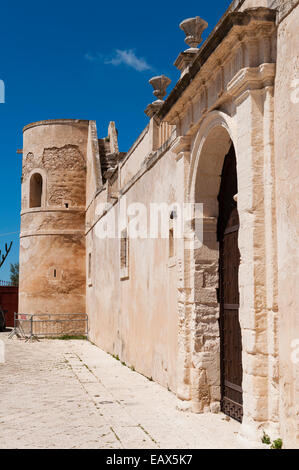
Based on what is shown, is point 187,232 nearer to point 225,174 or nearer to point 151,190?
point 225,174

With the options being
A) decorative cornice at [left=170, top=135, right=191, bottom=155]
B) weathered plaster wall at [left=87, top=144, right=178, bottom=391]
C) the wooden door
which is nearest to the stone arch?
the wooden door

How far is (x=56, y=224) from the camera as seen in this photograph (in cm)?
1928

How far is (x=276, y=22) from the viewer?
4301 millimetres

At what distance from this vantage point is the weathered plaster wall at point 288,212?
12.7 feet

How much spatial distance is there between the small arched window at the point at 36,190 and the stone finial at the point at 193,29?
45.3 ft

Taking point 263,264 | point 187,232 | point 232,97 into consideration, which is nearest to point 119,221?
point 187,232

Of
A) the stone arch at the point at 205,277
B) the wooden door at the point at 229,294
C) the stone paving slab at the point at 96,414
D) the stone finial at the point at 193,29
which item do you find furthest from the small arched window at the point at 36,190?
the wooden door at the point at 229,294

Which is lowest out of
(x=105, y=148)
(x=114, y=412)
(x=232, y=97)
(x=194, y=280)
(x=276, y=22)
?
(x=114, y=412)

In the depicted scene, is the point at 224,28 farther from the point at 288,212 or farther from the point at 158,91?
the point at 158,91

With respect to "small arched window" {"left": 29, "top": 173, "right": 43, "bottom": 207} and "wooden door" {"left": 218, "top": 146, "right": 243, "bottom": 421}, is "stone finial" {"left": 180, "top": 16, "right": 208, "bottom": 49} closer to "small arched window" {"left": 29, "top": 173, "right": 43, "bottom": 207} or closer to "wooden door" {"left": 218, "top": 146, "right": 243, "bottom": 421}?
"wooden door" {"left": 218, "top": 146, "right": 243, "bottom": 421}

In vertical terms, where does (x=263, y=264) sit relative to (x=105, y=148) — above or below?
below

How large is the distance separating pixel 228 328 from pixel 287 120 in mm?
2740

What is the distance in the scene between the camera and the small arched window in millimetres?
20031

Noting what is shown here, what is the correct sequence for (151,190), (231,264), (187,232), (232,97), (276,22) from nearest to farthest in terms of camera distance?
1. (276,22)
2. (232,97)
3. (231,264)
4. (187,232)
5. (151,190)
